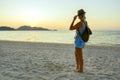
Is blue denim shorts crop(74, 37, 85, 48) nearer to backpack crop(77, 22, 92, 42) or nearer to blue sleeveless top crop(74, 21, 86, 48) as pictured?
blue sleeveless top crop(74, 21, 86, 48)

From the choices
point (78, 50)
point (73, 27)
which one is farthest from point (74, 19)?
point (78, 50)

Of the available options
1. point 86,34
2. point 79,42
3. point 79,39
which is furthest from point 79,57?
point 86,34

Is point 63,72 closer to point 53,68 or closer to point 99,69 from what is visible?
point 53,68

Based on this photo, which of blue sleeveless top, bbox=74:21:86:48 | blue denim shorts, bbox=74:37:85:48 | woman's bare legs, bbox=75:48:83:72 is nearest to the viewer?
blue sleeveless top, bbox=74:21:86:48

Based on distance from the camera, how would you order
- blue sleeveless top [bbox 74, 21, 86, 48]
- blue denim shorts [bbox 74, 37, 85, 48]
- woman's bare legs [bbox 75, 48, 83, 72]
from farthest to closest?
woman's bare legs [bbox 75, 48, 83, 72]
blue denim shorts [bbox 74, 37, 85, 48]
blue sleeveless top [bbox 74, 21, 86, 48]

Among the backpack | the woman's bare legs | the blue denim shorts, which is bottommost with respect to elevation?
the woman's bare legs

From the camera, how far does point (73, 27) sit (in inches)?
318

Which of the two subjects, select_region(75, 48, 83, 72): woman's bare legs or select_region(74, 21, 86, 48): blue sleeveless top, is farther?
select_region(75, 48, 83, 72): woman's bare legs

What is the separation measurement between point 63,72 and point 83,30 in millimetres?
1566

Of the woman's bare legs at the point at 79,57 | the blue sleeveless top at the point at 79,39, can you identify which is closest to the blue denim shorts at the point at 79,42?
the blue sleeveless top at the point at 79,39

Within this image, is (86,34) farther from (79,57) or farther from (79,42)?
(79,57)

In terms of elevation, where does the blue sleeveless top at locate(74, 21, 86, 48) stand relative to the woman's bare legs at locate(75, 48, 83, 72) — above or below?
above

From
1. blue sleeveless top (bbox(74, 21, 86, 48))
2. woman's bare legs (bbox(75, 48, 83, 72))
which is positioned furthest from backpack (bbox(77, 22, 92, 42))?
woman's bare legs (bbox(75, 48, 83, 72))

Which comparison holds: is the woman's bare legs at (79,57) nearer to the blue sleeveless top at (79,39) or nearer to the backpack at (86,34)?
the blue sleeveless top at (79,39)
